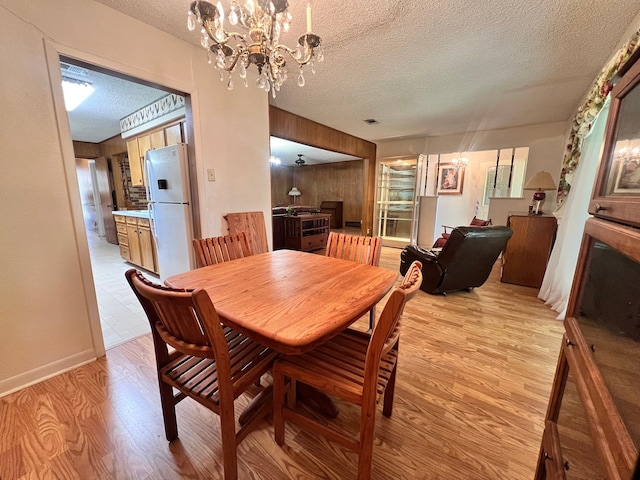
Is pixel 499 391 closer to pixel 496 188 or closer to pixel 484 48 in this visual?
pixel 484 48

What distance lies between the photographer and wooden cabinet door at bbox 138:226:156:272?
344 centimetres

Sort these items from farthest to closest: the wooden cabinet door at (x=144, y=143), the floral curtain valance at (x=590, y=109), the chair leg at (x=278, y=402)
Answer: the wooden cabinet door at (x=144, y=143) → the floral curtain valance at (x=590, y=109) → the chair leg at (x=278, y=402)

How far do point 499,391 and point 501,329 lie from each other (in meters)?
0.88

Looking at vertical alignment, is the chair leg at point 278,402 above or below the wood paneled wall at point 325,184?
below

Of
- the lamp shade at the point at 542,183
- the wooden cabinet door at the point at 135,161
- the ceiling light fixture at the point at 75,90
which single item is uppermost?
the ceiling light fixture at the point at 75,90

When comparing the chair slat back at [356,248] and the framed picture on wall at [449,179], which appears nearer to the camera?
the chair slat back at [356,248]

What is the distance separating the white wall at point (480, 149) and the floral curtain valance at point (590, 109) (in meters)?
1.50

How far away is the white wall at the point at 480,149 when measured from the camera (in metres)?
4.04

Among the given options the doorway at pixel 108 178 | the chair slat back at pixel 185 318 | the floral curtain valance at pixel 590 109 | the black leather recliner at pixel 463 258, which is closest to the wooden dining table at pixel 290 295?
the chair slat back at pixel 185 318

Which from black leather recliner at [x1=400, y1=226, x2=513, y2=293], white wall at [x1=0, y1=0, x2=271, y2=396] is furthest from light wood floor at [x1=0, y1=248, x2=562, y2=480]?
black leather recliner at [x1=400, y1=226, x2=513, y2=293]

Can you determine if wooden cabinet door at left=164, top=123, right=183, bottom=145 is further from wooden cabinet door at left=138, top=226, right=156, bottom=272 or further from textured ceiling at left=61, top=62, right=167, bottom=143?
wooden cabinet door at left=138, top=226, right=156, bottom=272

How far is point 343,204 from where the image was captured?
859 cm

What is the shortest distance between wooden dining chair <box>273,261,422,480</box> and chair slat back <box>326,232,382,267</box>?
0.72 meters

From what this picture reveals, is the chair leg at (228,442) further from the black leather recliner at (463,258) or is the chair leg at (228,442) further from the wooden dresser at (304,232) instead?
the wooden dresser at (304,232)
